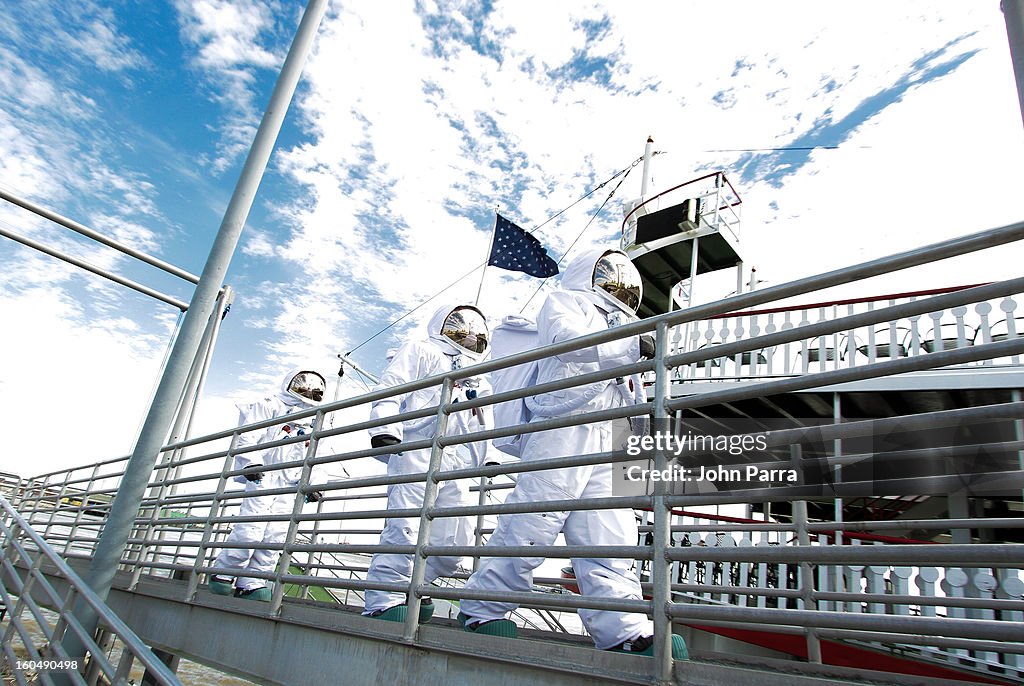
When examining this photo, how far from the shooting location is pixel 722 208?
14227 mm

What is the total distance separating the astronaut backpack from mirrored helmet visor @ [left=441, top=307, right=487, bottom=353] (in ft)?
3.92

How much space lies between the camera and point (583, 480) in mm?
3018

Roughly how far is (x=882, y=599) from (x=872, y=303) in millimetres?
5663

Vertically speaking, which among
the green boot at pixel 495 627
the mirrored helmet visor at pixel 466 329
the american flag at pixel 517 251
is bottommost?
the green boot at pixel 495 627

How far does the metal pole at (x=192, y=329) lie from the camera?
4.09 metres

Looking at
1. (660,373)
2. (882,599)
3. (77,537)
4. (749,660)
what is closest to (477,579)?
(749,660)

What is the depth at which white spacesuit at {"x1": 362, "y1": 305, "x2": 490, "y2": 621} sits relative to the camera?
386cm

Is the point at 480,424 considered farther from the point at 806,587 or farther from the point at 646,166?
the point at 646,166

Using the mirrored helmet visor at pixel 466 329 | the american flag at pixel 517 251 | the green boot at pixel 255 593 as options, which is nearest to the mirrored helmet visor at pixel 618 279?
the mirrored helmet visor at pixel 466 329

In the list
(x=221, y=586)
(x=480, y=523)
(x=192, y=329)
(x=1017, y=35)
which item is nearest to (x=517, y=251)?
(x=221, y=586)

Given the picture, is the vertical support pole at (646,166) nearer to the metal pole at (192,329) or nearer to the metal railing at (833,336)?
the metal railing at (833,336)

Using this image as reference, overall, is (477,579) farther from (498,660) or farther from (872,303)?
(872,303)

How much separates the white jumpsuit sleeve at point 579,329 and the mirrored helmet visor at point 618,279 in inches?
5.9

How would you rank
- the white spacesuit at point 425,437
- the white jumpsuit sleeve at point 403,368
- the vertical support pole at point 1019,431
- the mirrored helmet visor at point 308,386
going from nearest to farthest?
the vertical support pole at point 1019,431 < the white spacesuit at point 425,437 < the white jumpsuit sleeve at point 403,368 < the mirrored helmet visor at point 308,386
